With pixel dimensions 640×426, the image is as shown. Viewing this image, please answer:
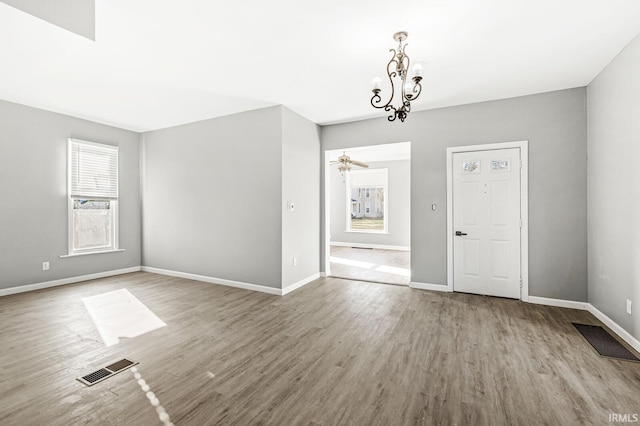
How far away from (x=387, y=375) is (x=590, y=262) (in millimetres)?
3278

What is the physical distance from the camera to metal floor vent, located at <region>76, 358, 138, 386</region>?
2297 mm

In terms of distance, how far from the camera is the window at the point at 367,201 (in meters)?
9.46

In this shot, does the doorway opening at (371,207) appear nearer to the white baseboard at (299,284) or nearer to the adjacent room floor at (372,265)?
the adjacent room floor at (372,265)

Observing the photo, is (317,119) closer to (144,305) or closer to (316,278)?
(316,278)

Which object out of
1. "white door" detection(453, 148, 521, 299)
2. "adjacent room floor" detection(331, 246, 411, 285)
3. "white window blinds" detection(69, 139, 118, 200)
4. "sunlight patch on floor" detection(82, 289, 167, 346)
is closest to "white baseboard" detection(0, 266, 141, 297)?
"sunlight patch on floor" detection(82, 289, 167, 346)

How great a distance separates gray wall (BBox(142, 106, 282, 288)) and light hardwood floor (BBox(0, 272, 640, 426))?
42.8 inches

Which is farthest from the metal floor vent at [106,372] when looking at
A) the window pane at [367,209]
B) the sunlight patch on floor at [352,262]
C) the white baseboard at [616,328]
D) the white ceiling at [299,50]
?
the window pane at [367,209]

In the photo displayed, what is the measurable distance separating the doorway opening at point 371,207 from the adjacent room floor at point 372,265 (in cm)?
2

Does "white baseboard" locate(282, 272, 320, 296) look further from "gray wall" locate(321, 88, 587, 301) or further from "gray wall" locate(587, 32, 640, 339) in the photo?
"gray wall" locate(587, 32, 640, 339)

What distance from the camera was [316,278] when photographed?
18.1 ft

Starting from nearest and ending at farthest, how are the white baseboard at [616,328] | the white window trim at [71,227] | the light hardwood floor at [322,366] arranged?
the light hardwood floor at [322,366] < the white baseboard at [616,328] < the white window trim at [71,227]

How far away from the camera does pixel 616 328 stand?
3.10 metres

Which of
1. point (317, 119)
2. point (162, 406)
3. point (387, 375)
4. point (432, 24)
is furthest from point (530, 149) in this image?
point (162, 406)

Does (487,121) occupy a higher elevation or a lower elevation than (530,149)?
higher
